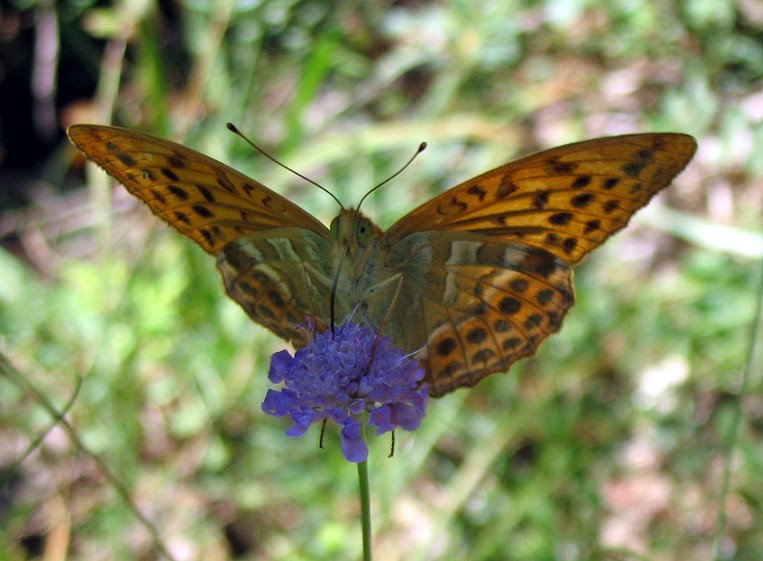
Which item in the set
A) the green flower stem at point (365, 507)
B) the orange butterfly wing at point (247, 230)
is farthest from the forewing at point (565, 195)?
the green flower stem at point (365, 507)

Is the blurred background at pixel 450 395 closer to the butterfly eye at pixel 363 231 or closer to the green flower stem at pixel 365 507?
the butterfly eye at pixel 363 231

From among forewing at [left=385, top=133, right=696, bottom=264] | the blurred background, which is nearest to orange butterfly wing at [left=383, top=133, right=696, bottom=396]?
forewing at [left=385, top=133, right=696, bottom=264]

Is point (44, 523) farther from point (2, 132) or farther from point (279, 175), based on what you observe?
point (2, 132)

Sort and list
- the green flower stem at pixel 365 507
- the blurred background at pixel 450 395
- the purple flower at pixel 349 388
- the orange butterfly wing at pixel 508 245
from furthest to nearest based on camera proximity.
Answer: the blurred background at pixel 450 395, the orange butterfly wing at pixel 508 245, the purple flower at pixel 349 388, the green flower stem at pixel 365 507

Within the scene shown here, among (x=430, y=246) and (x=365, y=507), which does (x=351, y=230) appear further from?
(x=365, y=507)

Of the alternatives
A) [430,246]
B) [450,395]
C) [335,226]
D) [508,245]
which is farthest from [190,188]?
[450,395]

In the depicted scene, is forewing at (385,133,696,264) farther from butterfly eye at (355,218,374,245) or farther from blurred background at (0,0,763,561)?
blurred background at (0,0,763,561)
